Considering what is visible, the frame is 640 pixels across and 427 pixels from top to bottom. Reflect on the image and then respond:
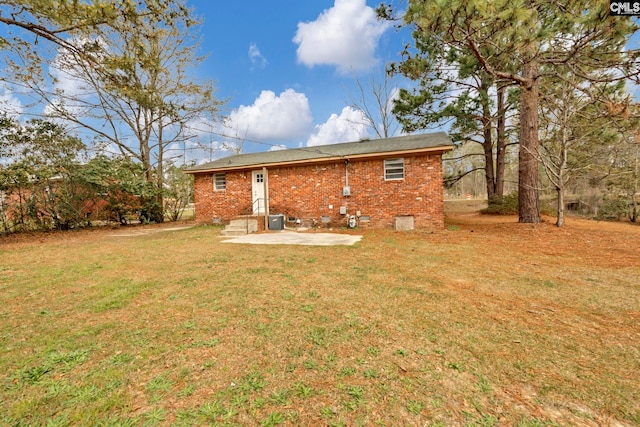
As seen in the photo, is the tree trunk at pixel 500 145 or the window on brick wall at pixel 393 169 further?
the tree trunk at pixel 500 145

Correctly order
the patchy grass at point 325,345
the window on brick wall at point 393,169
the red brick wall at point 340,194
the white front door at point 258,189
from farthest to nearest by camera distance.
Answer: the white front door at point 258,189, the window on brick wall at point 393,169, the red brick wall at point 340,194, the patchy grass at point 325,345

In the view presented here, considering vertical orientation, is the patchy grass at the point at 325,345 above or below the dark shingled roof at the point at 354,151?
below

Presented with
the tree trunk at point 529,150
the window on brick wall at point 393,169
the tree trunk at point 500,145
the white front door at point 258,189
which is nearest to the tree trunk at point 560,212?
the tree trunk at point 529,150

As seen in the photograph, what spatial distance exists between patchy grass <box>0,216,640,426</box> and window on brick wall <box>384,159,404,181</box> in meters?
5.29

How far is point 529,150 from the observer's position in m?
8.70

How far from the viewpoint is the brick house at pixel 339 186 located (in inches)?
368

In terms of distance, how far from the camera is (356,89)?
2016 cm

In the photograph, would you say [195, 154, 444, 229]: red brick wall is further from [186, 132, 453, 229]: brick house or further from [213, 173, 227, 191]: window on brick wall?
[213, 173, 227, 191]: window on brick wall

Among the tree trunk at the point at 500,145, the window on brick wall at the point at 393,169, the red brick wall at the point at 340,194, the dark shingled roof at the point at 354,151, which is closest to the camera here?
the dark shingled roof at the point at 354,151

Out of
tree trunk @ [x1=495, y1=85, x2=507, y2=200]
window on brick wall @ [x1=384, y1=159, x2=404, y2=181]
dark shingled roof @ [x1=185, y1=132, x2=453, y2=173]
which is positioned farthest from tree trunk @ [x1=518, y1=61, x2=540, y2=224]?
tree trunk @ [x1=495, y1=85, x2=507, y2=200]

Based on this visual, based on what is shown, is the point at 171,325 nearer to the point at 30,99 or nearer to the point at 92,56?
the point at 92,56

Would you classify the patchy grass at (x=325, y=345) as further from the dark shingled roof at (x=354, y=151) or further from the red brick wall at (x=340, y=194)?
the dark shingled roof at (x=354, y=151)

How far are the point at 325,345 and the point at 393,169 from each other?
27.5ft

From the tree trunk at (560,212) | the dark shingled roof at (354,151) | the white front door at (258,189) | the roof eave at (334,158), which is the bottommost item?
the tree trunk at (560,212)
